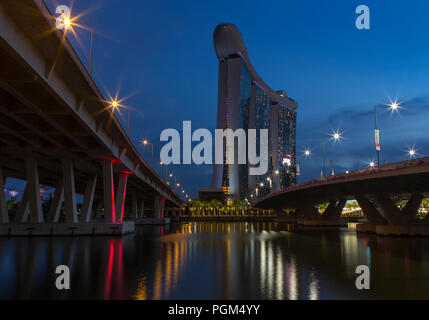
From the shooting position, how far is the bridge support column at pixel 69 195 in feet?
130

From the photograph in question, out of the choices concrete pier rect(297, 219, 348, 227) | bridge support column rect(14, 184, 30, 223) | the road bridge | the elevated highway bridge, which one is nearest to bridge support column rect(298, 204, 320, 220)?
concrete pier rect(297, 219, 348, 227)

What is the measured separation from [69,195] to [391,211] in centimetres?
3951

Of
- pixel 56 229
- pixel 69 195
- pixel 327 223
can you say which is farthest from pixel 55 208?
pixel 327 223

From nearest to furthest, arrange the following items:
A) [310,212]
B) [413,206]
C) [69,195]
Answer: [69,195] → [413,206] → [310,212]

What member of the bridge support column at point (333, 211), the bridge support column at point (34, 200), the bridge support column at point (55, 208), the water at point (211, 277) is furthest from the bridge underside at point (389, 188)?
the bridge support column at point (55, 208)

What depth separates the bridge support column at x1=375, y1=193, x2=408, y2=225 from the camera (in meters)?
43.4

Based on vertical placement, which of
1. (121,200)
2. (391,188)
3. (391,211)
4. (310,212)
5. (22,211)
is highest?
(391,188)

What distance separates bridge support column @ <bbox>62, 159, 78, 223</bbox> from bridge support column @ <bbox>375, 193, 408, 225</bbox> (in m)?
38.2

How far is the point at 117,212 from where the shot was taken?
165 feet

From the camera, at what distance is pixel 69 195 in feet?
132

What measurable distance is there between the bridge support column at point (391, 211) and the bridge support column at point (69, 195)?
38.2 metres

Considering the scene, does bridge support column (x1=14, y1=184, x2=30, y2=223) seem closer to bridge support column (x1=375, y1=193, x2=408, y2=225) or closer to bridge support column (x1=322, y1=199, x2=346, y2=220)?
bridge support column (x1=375, y1=193, x2=408, y2=225)

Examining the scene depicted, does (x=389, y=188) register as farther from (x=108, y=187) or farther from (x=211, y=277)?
(x=211, y=277)
